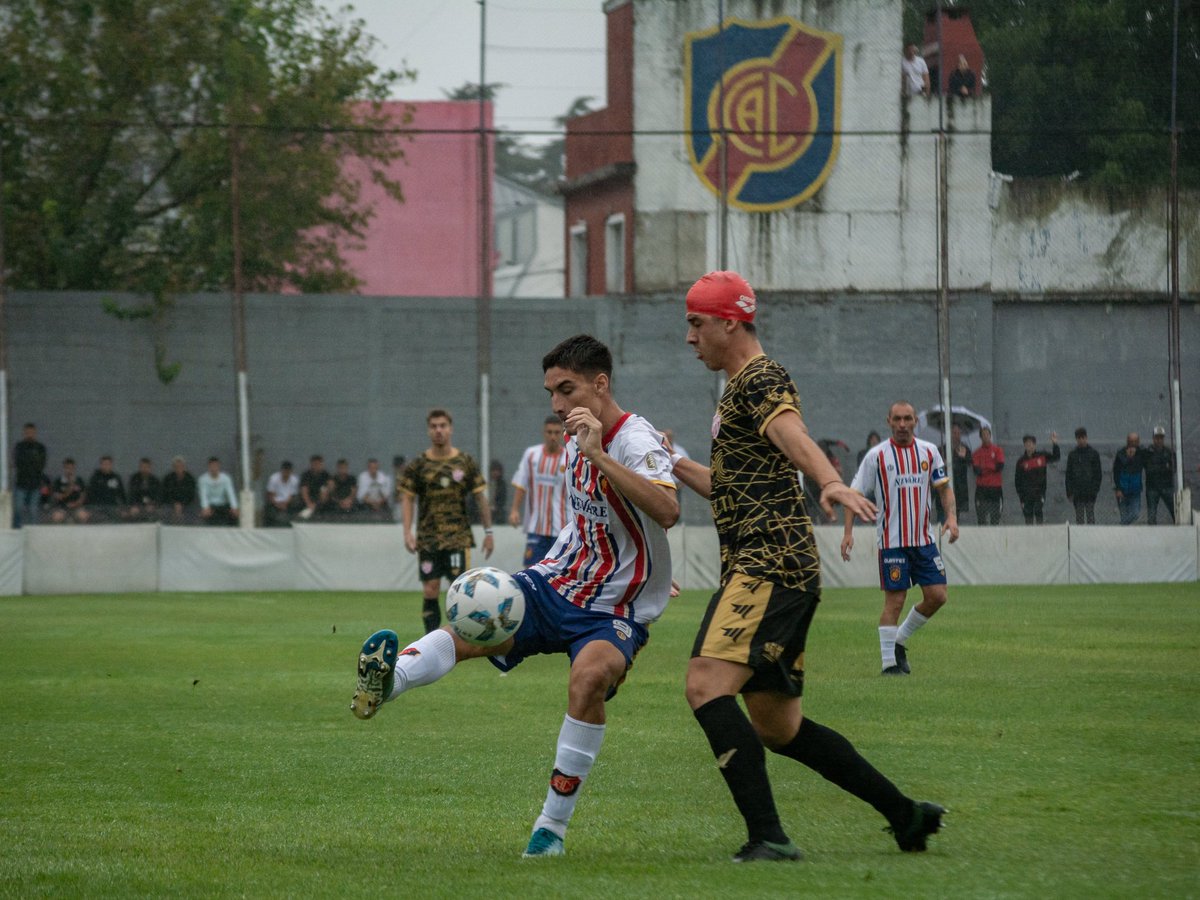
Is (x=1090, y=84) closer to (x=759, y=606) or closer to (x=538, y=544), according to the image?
(x=538, y=544)

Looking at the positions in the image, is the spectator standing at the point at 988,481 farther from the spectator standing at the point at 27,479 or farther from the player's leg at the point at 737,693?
the player's leg at the point at 737,693

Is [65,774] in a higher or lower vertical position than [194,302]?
lower

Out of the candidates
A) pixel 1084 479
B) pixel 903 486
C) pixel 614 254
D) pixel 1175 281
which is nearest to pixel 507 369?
pixel 614 254

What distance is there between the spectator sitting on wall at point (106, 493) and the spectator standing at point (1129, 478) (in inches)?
612

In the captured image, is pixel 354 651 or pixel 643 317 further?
pixel 643 317

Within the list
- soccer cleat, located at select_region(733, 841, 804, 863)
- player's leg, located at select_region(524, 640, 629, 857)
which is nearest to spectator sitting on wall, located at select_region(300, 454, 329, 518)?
player's leg, located at select_region(524, 640, 629, 857)

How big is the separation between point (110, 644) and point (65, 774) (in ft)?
26.0

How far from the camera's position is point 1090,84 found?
28938 mm

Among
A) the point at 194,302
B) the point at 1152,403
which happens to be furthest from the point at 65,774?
the point at 1152,403

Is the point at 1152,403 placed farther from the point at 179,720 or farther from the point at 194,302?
the point at 179,720

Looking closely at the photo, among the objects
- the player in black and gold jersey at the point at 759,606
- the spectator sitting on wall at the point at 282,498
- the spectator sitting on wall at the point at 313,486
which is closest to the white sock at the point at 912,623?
the player in black and gold jersey at the point at 759,606

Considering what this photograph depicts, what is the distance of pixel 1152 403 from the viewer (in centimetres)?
2734

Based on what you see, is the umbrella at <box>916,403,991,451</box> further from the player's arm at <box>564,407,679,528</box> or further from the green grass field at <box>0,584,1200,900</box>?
the player's arm at <box>564,407,679,528</box>

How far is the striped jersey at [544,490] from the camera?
17.7m
